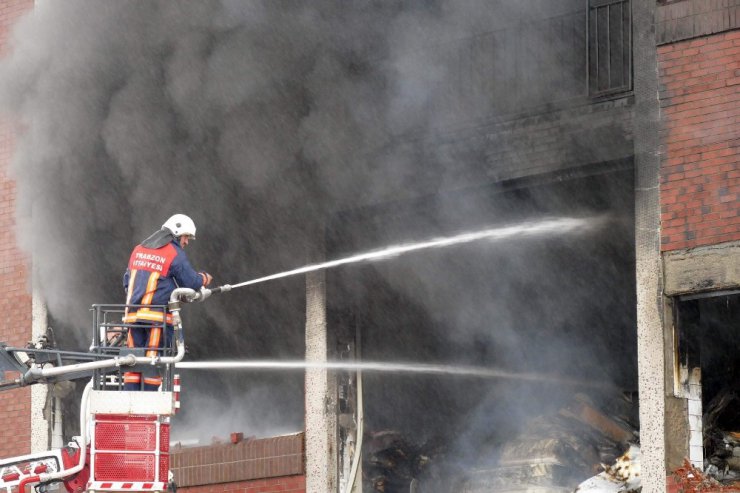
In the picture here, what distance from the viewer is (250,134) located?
12.7 metres

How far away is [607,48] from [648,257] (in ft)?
5.57

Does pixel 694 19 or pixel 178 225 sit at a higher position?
pixel 694 19

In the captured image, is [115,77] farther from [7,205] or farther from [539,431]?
[539,431]

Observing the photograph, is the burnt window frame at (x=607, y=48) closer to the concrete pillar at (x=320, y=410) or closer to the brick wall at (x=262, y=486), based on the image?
the concrete pillar at (x=320, y=410)

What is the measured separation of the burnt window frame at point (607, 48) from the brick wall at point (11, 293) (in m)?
5.77

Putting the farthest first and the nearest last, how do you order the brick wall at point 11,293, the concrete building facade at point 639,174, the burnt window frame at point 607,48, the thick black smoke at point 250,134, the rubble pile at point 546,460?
1. the brick wall at point 11,293
2. the thick black smoke at point 250,134
3. the rubble pile at point 546,460
4. the burnt window frame at point 607,48
5. the concrete building facade at point 639,174

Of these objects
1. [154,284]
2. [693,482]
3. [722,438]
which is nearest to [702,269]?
[722,438]

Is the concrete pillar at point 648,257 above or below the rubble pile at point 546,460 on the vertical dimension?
above

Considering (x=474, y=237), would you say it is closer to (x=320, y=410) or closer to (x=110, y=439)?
(x=320, y=410)

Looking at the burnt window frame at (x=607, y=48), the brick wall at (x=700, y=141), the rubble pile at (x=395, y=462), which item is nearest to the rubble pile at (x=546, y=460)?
the rubble pile at (x=395, y=462)

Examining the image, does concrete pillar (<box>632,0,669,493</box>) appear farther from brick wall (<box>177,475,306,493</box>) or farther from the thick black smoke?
brick wall (<box>177,475,306,493</box>)

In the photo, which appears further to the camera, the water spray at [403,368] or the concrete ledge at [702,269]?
the water spray at [403,368]

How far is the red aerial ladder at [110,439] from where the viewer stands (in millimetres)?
9219

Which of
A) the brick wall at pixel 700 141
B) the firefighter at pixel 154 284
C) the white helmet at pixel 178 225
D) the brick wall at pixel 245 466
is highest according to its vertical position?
the brick wall at pixel 700 141
